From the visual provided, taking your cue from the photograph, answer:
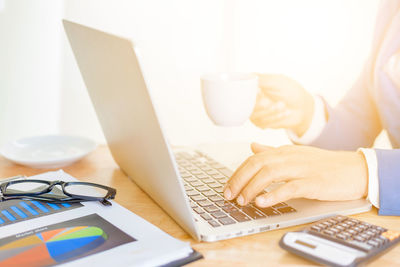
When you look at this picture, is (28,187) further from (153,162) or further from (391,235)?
(391,235)

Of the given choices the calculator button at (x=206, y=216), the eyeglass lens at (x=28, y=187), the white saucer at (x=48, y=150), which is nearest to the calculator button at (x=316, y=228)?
the calculator button at (x=206, y=216)

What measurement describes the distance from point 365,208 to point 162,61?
1.46 m

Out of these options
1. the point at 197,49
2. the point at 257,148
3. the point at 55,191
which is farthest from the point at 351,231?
the point at 197,49

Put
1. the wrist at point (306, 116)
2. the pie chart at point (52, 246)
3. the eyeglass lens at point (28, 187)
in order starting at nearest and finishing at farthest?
the pie chart at point (52, 246)
the eyeglass lens at point (28, 187)
the wrist at point (306, 116)

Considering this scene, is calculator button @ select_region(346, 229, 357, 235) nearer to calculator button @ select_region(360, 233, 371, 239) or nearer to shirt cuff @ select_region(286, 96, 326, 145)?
calculator button @ select_region(360, 233, 371, 239)

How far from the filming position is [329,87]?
223cm

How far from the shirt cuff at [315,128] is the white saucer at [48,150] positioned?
505 millimetres

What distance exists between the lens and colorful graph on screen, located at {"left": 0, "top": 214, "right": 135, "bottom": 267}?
0.58 m

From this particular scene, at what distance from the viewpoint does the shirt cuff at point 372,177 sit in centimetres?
79

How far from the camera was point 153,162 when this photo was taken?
70cm

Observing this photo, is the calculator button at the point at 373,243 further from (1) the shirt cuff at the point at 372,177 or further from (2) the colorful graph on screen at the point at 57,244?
(2) the colorful graph on screen at the point at 57,244

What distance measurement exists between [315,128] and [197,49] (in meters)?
1.02

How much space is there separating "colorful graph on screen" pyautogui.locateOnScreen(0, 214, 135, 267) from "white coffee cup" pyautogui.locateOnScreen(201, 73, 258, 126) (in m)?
0.34

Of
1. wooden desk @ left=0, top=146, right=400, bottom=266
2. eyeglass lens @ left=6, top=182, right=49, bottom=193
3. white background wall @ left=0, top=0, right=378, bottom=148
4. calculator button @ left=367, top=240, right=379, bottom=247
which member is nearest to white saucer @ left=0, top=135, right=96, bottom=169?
wooden desk @ left=0, top=146, right=400, bottom=266
